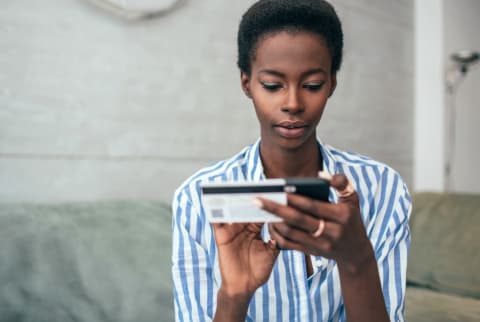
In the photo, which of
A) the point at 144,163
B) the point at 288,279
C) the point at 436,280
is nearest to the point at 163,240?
the point at 144,163

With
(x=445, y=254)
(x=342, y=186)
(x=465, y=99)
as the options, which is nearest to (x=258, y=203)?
(x=342, y=186)

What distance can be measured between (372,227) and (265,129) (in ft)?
0.89

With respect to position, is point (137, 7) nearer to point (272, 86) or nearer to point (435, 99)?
point (272, 86)

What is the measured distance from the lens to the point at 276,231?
65 cm

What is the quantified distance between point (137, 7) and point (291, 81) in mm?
976

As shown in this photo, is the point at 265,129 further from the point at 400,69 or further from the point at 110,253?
the point at 400,69

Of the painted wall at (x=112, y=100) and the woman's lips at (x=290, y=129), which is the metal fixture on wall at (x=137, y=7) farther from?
the woman's lips at (x=290, y=129)

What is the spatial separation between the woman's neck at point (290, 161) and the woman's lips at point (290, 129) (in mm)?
75

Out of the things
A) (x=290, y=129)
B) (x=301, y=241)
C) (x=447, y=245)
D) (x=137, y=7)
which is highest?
(x=137, y=7)

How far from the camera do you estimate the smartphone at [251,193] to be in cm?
59

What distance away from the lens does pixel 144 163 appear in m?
1.70

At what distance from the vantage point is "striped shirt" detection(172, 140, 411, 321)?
3.02 ft

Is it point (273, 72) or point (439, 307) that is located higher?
point (273, 72)

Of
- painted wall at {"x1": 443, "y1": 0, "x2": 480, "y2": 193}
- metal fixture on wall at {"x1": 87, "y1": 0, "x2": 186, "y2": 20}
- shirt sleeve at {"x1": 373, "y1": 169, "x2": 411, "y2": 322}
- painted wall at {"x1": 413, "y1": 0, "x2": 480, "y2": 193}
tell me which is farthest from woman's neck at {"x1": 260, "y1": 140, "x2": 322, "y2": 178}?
painted wall at {"x1": 443, "y1": 0, "x2": 480, "y2": 193}
